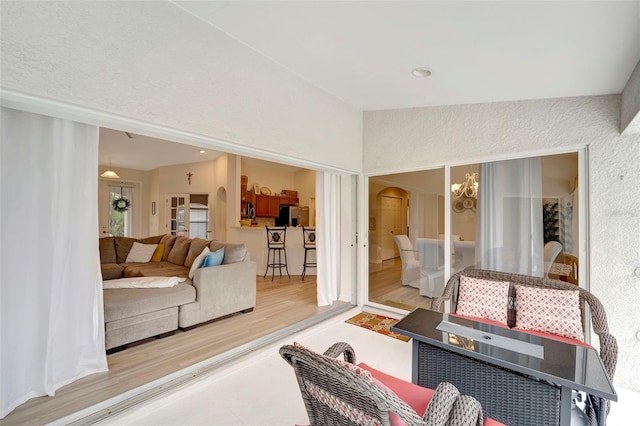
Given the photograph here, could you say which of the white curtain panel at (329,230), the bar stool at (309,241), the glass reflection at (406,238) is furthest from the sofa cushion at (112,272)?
the glass reflection at (406,238)

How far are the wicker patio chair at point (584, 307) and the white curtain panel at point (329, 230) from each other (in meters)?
1.95

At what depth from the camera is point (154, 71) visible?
80.5 inches

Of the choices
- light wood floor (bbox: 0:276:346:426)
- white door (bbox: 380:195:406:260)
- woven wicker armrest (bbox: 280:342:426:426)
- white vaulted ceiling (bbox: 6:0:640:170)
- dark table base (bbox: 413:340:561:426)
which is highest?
white vaulted ceiling (bbox: 6:0:640:170)

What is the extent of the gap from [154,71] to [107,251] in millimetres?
4854

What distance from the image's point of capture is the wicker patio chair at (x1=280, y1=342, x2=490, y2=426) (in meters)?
0.99

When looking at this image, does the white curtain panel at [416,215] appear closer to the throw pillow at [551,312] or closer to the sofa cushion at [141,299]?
the throw pillow at [551,312]

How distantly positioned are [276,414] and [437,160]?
3.16m

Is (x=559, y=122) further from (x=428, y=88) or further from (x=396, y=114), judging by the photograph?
(x=396, y=114)

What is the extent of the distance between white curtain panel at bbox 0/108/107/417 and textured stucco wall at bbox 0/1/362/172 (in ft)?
2.39

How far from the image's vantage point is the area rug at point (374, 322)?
3545 millimetres

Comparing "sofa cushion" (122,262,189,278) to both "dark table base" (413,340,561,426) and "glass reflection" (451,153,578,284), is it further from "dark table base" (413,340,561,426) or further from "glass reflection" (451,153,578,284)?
"glass reflection" (451,153,578,284)

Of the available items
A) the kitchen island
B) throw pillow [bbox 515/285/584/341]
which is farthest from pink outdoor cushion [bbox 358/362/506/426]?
the kitchen island

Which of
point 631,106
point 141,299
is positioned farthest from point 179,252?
point 631,106

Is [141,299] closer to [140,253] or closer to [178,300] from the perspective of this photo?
[178,300]
